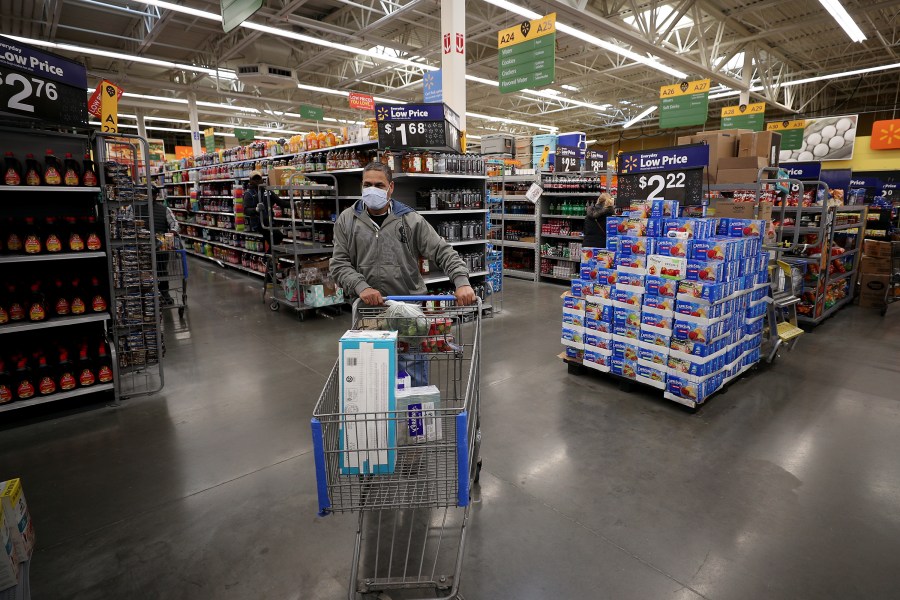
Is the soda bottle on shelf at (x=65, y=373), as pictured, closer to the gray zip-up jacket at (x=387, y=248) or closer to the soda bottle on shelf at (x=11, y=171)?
the soda bottle on shelf at (x=11, y=171)

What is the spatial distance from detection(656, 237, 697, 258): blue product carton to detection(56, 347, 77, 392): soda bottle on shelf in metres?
4.90

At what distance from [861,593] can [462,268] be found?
7.72ft

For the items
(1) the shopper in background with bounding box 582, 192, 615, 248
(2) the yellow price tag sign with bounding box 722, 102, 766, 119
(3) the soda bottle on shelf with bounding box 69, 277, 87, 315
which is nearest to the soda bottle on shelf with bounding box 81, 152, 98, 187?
(3) the soda bottle on shelf with bounding box 69, 277, 87, 315

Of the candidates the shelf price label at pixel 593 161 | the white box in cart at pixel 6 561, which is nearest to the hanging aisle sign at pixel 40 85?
the white box in cart at pixel 6 561

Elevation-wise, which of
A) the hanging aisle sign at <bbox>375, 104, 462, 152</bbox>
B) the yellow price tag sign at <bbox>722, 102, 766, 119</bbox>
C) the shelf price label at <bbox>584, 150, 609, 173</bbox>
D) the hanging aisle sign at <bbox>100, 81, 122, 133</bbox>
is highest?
the yellow price tag sign at <bbox>722, 102, 766, 119</bbox>

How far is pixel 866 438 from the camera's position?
11.2ft

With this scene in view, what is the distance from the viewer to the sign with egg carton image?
13.3 meters

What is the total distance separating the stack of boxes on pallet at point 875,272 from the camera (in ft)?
23.4

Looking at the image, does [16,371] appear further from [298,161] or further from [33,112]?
[298,161]

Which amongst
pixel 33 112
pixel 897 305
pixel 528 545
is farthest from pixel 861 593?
pixel 897 305

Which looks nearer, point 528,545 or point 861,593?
point 861,593

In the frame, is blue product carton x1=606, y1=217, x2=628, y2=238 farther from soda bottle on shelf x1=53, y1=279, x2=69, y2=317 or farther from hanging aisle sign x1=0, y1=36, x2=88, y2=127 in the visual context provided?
soda bottle on shelf x1=53, y1=279, x2=69, y2=317

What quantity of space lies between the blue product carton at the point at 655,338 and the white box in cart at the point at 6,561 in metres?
4.03

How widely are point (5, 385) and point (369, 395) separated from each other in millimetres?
3586
